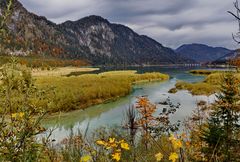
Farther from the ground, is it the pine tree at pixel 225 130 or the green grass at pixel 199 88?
the pine tree at pixel 225 130

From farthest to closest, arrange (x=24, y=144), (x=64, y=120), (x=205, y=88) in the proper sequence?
(x=205, y=88)
(x=64, y=120)
(x=24, y=144)

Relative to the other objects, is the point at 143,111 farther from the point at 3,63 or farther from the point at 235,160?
the point at 3,63

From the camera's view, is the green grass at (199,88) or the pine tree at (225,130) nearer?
the pine tree at (225,130)

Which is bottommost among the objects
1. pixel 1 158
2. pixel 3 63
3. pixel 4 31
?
pixel 1 158

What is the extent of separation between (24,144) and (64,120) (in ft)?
72.8

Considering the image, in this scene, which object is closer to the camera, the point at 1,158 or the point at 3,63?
the point at 1,158

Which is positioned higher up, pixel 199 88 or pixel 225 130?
pixel 225 130

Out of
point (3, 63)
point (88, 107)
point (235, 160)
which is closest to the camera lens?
point (3, 63)

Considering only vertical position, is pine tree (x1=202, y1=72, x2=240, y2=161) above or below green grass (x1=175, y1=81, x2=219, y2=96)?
above

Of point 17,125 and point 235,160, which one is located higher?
point 17,125

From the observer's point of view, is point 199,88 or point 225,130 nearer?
point 225,130

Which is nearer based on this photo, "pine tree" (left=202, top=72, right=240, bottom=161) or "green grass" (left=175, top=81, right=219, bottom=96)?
"pine tree" (left=202, top=72, right=240, bottom=161)

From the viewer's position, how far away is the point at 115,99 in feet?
121

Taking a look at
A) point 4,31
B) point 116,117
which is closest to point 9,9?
point 4,31
